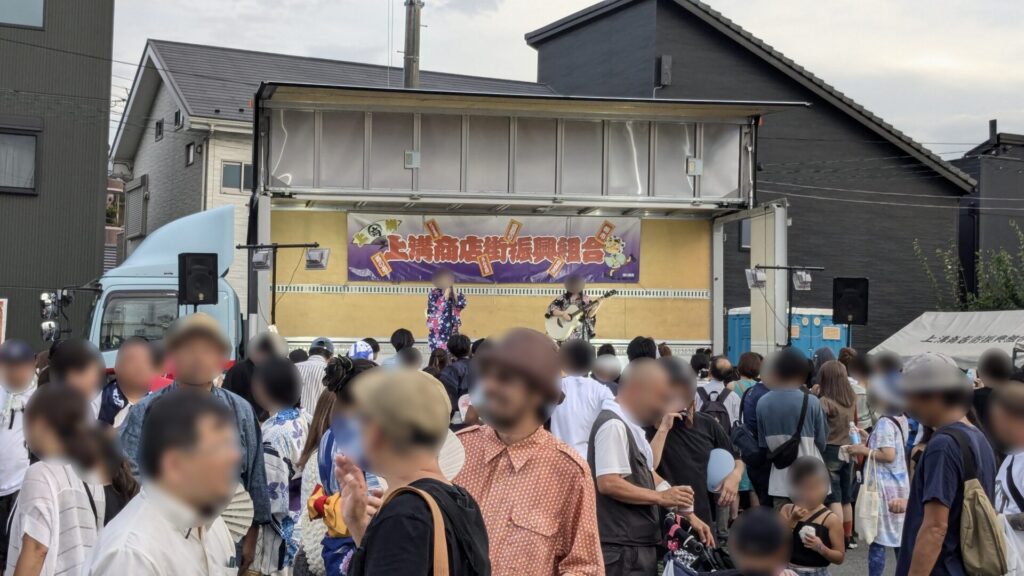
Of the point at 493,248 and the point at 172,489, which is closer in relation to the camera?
the point at 172,489

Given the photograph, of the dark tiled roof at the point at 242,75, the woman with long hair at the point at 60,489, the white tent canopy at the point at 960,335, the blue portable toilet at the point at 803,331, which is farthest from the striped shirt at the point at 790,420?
the dark tiled roof at the point at 242,75

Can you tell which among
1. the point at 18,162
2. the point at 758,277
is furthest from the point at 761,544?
the point at 18,162

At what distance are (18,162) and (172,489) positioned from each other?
2555cm

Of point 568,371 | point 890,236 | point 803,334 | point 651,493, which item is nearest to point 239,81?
point 803,334

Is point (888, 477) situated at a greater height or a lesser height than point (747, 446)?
lesser

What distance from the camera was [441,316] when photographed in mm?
17672

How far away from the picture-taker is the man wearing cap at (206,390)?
4.88 meters

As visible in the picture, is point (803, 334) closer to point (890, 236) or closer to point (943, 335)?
point (943, 335)

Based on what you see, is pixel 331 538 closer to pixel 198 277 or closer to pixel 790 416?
pixel 790 416

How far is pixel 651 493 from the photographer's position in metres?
5.04

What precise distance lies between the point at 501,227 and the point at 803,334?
9641 mm

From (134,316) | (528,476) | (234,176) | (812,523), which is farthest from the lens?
(234,176)

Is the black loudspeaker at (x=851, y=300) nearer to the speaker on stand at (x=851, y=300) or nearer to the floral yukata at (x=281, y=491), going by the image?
the speaker on stand at (x=851, y=300)

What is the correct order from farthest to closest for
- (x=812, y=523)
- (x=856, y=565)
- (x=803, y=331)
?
1. (x=803, y=331)
2. (x=856, y=565)
3. (x=812, y=523)
